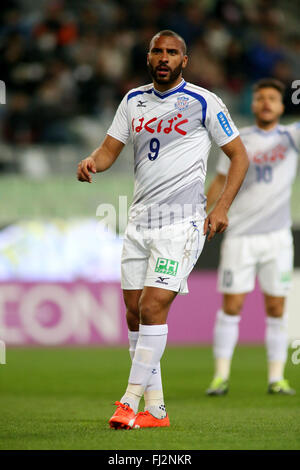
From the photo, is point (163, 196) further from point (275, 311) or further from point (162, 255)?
point (275, 311)

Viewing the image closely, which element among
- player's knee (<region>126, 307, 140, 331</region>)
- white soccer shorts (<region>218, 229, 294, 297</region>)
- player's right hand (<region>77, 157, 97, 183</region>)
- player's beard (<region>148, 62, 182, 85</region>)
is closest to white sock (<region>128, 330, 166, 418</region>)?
player's knee (<region>126, 307, 140, 331</region>)

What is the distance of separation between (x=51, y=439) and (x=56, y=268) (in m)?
6.46

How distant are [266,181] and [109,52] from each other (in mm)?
6277

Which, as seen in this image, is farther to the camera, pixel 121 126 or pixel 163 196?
pixel 121 126

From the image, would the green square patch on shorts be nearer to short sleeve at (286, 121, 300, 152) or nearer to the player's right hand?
the player's right hand

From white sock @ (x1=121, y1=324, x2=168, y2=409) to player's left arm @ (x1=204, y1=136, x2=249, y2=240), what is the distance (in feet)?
1.80

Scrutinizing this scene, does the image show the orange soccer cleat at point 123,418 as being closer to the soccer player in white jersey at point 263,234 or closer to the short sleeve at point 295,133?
the soccer player in white jersey at point 263,234

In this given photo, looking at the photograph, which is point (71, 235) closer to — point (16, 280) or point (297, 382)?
point (16, 280)

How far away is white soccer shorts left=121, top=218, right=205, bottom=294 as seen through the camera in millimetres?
4867

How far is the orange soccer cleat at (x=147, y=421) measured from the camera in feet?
16.1

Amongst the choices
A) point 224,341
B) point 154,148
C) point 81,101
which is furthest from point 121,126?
point 81,101

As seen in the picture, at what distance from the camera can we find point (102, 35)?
1320cm

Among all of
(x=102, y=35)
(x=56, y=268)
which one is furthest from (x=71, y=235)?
(x=102, y=35)

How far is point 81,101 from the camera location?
12.2m
